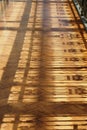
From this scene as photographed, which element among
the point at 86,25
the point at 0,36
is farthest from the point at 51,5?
the point at 0,36

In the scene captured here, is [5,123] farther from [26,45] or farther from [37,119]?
[26,45]

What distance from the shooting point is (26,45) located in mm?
4770

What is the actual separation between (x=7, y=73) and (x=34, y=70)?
34cm

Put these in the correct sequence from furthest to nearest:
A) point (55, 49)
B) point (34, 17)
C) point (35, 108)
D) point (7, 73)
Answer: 1. point (34, 17)
2. point (55, 49)
3. point (7, 73)
4. point (35, 108)

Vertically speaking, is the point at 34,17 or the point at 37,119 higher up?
the point at 37,119

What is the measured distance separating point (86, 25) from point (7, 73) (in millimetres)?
2647

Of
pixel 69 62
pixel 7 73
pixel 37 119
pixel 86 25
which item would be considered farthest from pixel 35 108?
pixel 86 25

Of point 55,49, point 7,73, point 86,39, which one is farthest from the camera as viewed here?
point 86,39

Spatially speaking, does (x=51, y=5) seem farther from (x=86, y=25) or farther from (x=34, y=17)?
(x=86, y=25)

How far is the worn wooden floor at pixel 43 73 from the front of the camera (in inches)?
107

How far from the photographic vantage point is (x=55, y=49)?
461 cm

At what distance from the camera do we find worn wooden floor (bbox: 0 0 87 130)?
271 cm

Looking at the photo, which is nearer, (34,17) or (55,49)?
(55,49)

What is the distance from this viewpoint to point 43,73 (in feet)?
12.1
